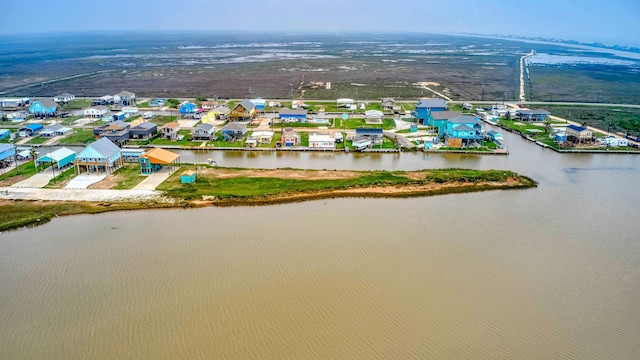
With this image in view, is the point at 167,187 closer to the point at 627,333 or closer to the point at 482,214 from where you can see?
the point at 482,214

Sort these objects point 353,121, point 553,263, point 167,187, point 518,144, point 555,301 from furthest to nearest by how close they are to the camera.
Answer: point 353,121, point 518,144, point 167,187, point 553,263, point 555,301

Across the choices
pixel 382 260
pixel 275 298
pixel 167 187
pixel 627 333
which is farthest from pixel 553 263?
pixel 167 187

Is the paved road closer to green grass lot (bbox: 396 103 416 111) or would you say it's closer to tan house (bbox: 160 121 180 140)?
tan house (bbox: 160 121 180 140)

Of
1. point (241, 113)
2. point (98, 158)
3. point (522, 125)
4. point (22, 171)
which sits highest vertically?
point (241, 113)

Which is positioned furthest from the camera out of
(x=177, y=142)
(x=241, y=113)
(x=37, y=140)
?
(x=241, y=113)

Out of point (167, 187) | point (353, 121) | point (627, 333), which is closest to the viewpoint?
point (627, 333)

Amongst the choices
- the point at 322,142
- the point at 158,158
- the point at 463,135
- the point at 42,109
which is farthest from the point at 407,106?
the point at 42,109

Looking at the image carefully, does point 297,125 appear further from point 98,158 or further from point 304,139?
point 98,158
